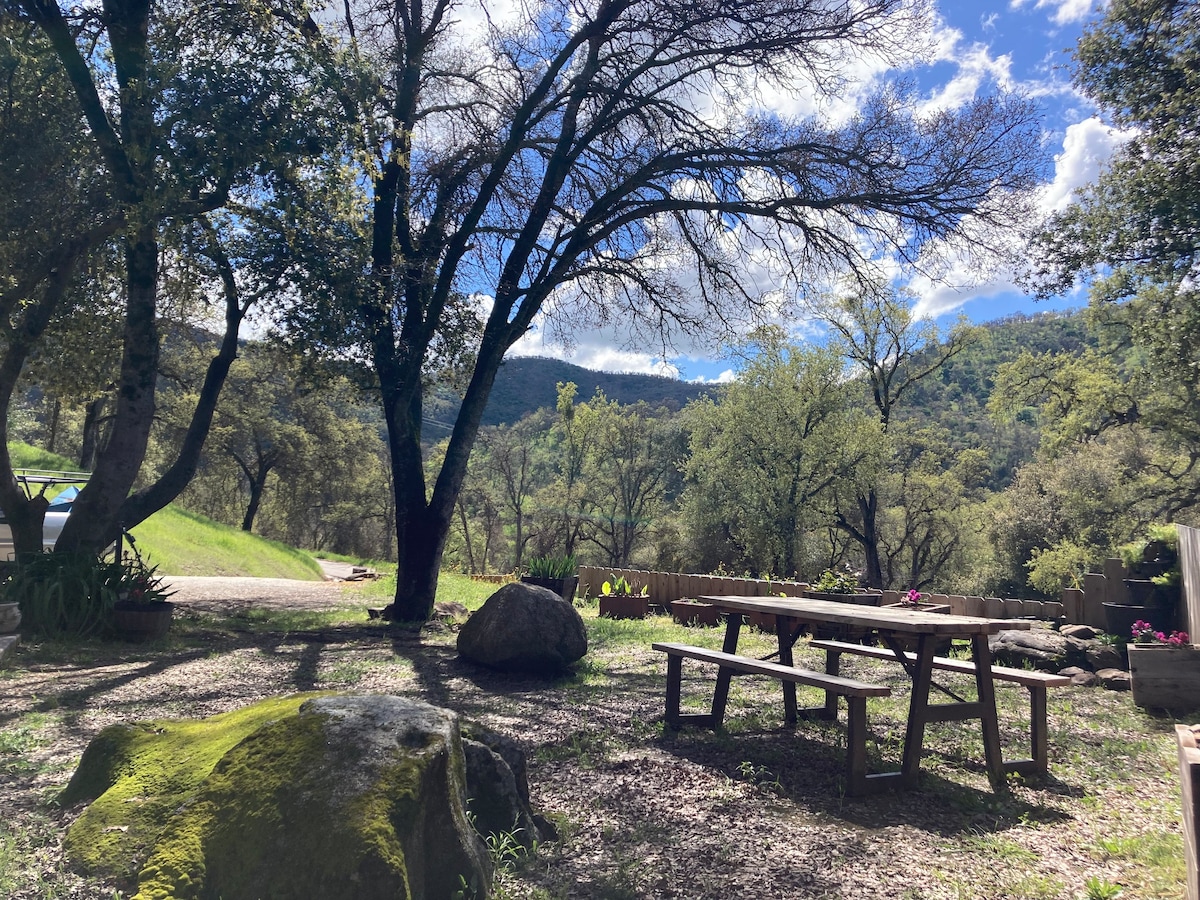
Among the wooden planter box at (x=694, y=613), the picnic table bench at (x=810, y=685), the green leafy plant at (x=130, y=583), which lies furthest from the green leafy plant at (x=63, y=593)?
the wooden planter box at (x=694, y=613)

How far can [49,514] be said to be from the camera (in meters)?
11.3

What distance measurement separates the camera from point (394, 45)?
10945mm

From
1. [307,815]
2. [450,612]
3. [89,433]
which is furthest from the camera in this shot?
[89,433]

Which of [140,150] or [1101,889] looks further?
[140,150]

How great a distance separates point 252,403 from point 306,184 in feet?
72.7

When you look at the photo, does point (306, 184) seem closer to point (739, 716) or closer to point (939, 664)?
point (739, 716)

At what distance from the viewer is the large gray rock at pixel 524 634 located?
7.00 m

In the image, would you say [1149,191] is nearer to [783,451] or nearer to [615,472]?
[783,451]

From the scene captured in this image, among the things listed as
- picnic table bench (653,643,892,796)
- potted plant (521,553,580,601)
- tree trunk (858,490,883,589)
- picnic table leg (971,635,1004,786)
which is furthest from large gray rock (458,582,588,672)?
tree trunk (858,490,883,589)

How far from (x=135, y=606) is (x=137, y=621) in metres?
0.16

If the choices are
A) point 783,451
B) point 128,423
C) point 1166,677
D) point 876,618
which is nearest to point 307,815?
point 876,618

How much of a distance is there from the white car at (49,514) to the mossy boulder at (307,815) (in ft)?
24.6

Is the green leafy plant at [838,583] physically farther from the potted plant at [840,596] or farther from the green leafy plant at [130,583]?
the green leafy plant at [130,583]

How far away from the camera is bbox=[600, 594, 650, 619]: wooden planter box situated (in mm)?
12820
